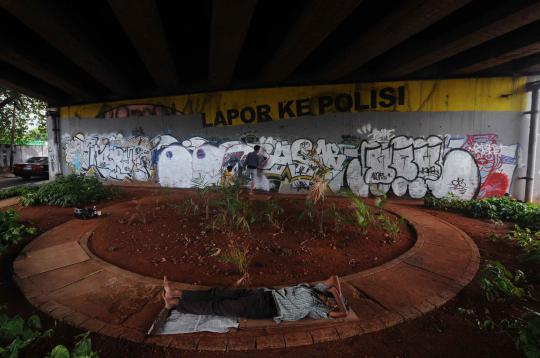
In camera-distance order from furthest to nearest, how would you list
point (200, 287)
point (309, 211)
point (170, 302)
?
1. point (309, 211)
2. point (200, 287)
3. point (170, 302)

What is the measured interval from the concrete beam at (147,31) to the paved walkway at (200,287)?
446cm

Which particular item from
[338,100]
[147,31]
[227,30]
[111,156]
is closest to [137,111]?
[111,156]

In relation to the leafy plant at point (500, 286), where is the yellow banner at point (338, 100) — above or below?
above

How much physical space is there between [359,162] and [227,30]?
6251 millimetres

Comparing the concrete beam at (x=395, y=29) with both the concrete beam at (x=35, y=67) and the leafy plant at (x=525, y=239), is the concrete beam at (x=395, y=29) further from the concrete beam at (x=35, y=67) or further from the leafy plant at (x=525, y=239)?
the concrete beam at (x=35, y=67)

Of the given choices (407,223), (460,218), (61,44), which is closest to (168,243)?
(407,223)

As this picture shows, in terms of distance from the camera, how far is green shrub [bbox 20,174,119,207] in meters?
8.05

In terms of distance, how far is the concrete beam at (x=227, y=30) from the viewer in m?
5.05

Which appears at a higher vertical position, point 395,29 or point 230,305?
point 395,29

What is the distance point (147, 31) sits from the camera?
6.06 m

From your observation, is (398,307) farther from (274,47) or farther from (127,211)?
(274,47)

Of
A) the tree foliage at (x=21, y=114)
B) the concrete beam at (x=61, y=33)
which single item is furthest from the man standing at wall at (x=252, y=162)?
the tree foliage at (x=21, y=114)

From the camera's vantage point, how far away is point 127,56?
9.22m

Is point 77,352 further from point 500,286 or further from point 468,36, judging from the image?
point 468,36
